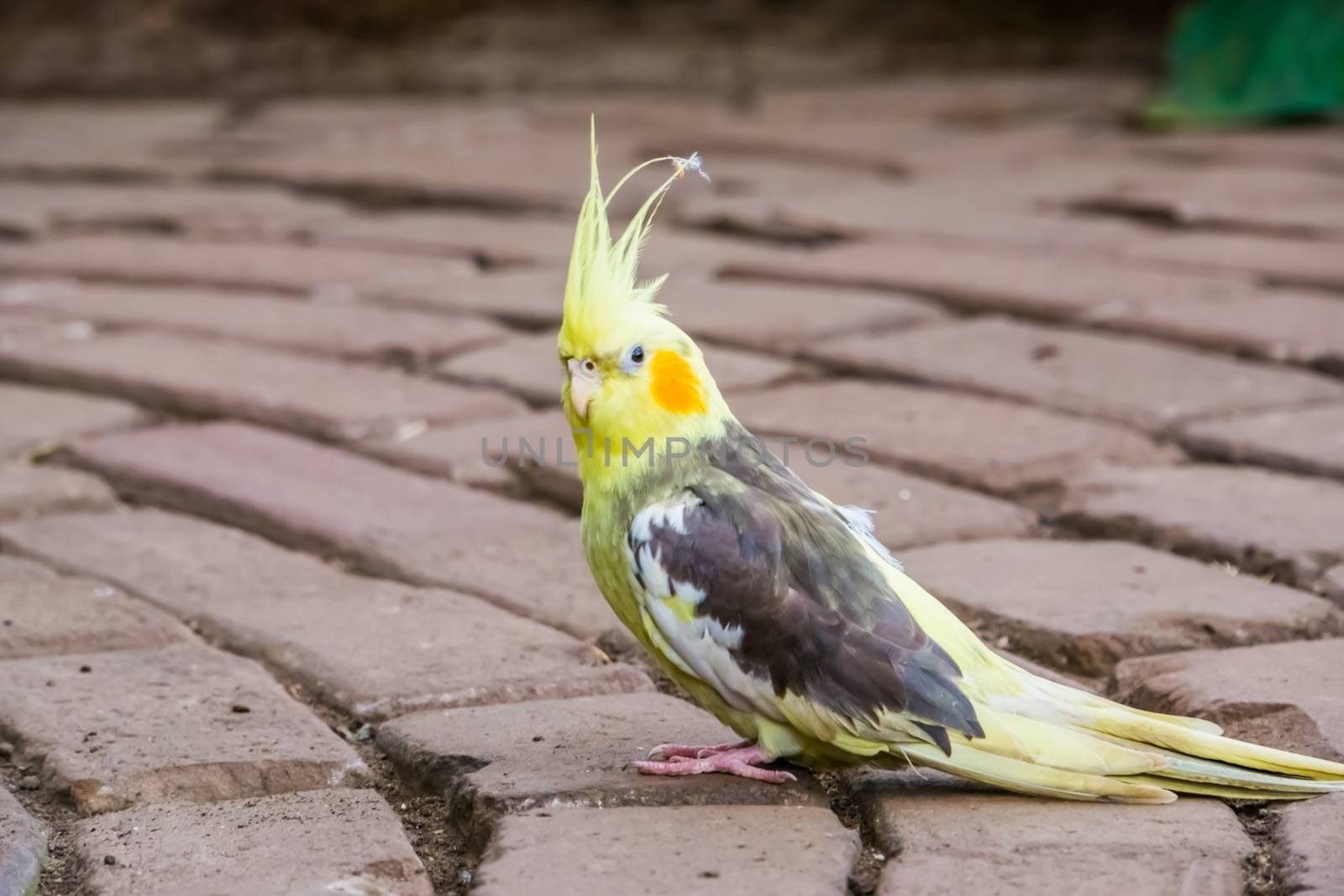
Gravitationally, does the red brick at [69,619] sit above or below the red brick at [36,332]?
below

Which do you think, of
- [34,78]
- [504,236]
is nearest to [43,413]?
[504,236]

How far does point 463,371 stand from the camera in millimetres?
3145

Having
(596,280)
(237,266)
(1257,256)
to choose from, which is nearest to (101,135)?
(237,266)

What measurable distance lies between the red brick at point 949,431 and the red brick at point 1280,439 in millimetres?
81

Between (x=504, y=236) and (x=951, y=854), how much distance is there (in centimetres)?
288

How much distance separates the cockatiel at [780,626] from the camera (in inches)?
60.9

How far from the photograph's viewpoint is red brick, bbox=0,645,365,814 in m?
1.66

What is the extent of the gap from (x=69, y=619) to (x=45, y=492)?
0.57m

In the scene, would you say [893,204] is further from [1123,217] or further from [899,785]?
[899,785]

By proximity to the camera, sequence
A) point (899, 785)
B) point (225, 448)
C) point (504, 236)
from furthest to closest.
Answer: point (504, 236) → point (225, 448) → point (899, 785)

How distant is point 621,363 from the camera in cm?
163

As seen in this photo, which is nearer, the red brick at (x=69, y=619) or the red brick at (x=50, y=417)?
the red brick at (x=69, y=619)

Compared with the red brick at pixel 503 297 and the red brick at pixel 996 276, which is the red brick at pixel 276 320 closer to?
the red brick at pixel 503 297

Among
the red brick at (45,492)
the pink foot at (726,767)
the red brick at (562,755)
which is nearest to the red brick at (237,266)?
the red brick at (45,492)
